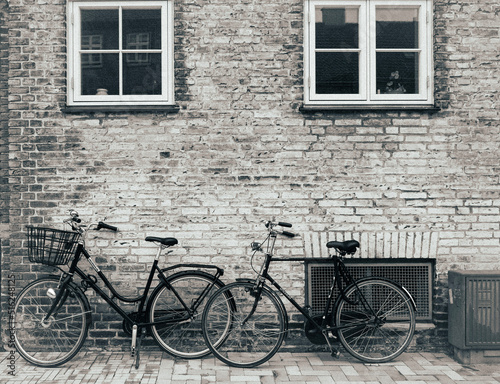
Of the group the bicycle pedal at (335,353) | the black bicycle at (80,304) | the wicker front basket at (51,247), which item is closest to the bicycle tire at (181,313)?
the black bicycle at (80,304)

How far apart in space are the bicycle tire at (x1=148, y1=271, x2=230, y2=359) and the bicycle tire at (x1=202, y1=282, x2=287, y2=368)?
0.47ft

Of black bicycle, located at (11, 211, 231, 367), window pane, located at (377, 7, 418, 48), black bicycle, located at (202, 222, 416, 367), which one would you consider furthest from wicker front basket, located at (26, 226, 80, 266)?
window pane, located at (377, 7, 418, 48)

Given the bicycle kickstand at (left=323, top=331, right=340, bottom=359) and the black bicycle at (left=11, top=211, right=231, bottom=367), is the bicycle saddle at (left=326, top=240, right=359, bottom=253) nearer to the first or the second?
the bicycle kickstand at (left=323, top=331, right=340, bottom=359)

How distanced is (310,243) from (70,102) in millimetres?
2857

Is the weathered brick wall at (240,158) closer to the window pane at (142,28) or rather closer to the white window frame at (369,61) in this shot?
the white window frame at (369,61)

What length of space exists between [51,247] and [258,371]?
2.25 metres

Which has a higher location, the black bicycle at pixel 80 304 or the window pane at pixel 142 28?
the window pane at pixel 142 28

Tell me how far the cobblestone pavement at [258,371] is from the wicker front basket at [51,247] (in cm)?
100

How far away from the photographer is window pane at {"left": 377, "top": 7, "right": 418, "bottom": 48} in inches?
242

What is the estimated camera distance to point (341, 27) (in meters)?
6.12

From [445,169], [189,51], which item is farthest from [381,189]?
[189,51]

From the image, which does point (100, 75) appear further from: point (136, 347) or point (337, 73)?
point (136, 347)

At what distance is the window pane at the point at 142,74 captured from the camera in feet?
19.9

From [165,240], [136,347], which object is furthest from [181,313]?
[165,240]
